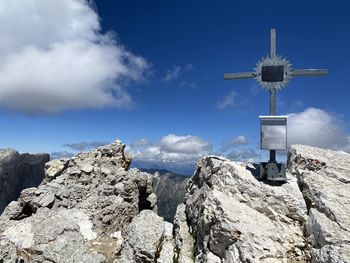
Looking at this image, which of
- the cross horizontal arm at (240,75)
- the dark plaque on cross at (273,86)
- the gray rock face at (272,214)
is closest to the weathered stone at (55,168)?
the gray rock face at (272,214)

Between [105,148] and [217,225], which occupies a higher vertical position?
[105,148]

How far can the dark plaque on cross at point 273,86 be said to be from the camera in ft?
73.0

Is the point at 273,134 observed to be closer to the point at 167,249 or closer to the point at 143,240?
the point at 167,249

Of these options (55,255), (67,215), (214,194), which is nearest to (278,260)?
(214,194)

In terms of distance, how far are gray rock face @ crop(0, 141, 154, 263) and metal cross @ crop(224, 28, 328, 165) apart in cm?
1430

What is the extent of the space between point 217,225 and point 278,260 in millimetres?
3825

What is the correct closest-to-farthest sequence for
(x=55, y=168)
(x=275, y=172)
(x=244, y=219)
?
(x=244, y=219) → (x=275, y=172) → (x=55, y=168)

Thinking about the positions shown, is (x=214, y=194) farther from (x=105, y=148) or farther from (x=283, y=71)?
(x=105, y=148)

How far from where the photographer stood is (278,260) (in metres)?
17.1

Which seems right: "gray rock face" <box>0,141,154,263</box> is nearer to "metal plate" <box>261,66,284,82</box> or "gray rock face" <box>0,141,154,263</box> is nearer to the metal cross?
the metal cross

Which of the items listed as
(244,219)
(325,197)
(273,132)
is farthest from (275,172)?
(244,219)

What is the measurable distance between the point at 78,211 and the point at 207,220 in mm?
12688

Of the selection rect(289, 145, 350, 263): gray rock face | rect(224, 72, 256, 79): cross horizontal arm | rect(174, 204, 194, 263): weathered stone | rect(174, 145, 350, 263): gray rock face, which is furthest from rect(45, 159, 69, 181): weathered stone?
rect(289, 145, 350, 263): gray rock face

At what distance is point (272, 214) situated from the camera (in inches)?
787
